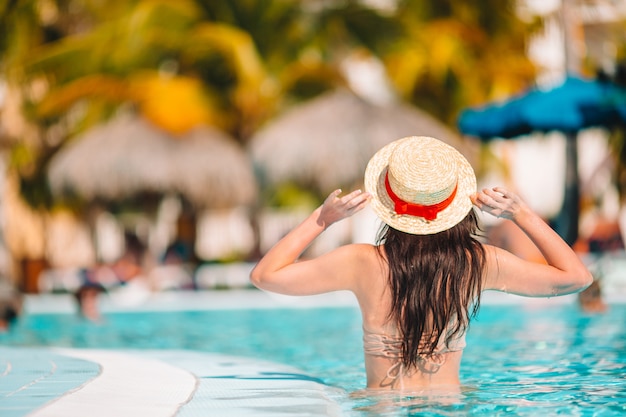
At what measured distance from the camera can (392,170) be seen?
3.93 meters

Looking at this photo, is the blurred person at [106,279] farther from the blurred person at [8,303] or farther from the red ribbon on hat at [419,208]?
the red ribbon on hat at [419,208]

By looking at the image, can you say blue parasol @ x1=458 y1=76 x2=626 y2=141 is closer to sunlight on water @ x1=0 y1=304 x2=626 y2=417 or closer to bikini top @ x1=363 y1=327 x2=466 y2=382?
sunlight on water @ x1=0 y1=304 x2=626 y2=417

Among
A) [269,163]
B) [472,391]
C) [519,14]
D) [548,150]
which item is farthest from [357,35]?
[472,391]

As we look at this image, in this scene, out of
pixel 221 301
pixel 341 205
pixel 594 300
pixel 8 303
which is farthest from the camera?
pixel 221 301

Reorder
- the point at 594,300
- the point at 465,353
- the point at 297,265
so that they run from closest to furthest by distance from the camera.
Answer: the point at 297,265, the point at 465,353, the point at 594,300

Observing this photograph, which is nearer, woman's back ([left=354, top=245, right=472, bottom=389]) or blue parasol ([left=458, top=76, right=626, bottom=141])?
woman's back ([left=354, top=245, right=472, bottom=389])

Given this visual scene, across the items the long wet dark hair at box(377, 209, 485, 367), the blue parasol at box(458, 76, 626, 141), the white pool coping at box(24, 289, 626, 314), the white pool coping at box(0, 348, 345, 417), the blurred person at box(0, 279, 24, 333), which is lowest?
the white pool coping at box(0, 348, 345, 417)

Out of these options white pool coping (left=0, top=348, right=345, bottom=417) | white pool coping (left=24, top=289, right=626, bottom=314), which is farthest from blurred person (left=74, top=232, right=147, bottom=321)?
white pool coping (left=0, top=348, right=345, bottom=417)

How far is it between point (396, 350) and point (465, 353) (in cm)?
339

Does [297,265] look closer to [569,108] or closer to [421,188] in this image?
[421,188]

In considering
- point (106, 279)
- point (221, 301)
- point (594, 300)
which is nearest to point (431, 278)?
point (594, 300)

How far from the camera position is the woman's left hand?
3791 millimetres

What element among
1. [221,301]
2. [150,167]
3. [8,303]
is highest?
[150,167]

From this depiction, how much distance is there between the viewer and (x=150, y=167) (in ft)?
56.4
